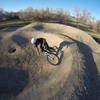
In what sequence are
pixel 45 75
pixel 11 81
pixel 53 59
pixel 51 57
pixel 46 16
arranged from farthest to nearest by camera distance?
pixel 46 16, pixel 53 59, pixel 51 57, pixel 45 75, pixel 11 81

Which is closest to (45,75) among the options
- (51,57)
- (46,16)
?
(51,57)

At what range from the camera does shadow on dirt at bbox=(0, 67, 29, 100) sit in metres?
7.93

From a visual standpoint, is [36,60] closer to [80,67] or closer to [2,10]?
[80,67]

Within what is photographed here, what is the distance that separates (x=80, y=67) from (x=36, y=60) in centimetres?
450

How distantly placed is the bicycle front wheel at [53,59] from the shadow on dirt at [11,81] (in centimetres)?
254

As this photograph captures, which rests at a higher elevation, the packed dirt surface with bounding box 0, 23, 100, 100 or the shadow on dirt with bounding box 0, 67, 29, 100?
the packed dirt surface with bounding box 0, 23, 100, 100

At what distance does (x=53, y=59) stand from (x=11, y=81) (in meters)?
4.20

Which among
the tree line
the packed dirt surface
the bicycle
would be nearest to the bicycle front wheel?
the bicycle

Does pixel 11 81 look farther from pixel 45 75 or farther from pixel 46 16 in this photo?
pixel 46 16

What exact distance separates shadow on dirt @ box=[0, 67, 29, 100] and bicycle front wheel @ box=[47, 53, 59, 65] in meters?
2.54

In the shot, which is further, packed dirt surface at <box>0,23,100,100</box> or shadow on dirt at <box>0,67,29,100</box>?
shadow on dirt at <box>0,67,29,100</box>

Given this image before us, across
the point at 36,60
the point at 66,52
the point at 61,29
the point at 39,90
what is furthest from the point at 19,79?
the point at 61,29

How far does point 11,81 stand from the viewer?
29.4 feet

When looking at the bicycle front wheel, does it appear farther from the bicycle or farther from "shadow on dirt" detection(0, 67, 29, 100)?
"shadow on dirt" detection(0, 67, 29, 100)
